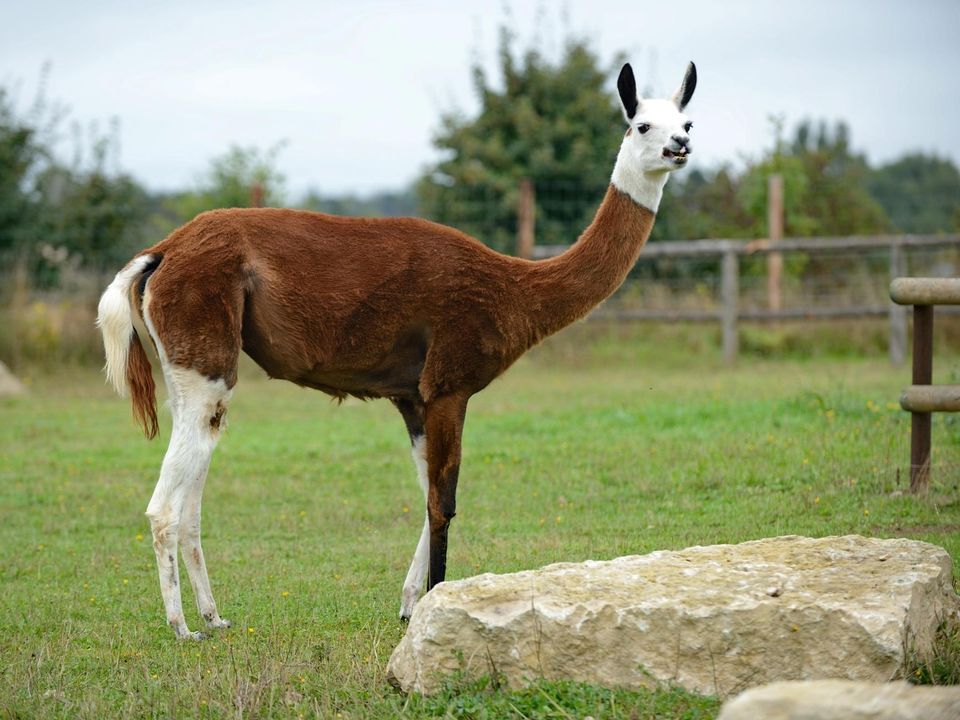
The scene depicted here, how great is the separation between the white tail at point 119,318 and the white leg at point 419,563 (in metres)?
1.54

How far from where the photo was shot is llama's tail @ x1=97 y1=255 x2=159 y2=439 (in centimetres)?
549

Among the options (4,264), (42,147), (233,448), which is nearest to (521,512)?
(233,448)

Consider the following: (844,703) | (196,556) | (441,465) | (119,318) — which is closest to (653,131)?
(441,465)

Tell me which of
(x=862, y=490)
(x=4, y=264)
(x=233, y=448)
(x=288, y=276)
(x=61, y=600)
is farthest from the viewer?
(x=4, y=264)

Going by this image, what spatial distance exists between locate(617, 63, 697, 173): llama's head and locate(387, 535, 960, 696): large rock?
236cm

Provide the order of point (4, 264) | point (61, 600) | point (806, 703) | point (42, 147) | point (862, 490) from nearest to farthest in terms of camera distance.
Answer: point (806, 703) < point (61, 600) < point (862, 490) < point (4, 264) < point (42, 147)

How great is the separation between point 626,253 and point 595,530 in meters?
1.96

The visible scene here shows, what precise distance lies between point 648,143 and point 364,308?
1.73 m

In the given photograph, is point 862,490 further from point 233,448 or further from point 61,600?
point 233,448

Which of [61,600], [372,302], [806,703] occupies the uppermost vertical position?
[372,302]

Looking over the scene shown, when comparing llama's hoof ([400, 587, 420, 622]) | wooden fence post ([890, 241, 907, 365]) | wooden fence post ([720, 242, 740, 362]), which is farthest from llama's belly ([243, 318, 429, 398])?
wooden fence post ([890, 241, 907, 365])

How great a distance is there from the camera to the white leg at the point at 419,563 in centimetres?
566

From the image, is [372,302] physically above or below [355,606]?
above

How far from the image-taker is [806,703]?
293cm
